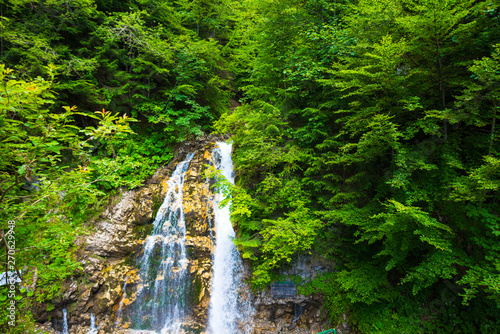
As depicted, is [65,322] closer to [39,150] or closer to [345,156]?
[39,150]

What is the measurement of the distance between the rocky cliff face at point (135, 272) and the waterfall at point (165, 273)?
228 mm

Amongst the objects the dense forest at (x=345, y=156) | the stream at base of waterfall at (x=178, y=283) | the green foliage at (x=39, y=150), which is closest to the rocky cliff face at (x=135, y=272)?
the stream at base of waterfall at (x=178, y=283)

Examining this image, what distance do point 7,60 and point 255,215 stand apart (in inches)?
361

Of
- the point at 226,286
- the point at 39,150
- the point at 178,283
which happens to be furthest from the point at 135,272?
the point at 39,150

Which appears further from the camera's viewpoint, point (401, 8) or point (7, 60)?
point (7, 60)

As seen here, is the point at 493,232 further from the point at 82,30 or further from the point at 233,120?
the point at 82,30

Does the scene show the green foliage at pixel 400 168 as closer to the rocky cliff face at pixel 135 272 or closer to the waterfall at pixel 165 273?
the rocky cliff face at pixel 135 272

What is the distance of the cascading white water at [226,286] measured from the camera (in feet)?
20.2

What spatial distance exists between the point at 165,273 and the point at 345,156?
6485 mm

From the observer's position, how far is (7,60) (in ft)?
22.0

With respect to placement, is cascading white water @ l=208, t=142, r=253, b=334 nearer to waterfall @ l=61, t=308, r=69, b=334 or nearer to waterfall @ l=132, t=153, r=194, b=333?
waterfall @ l=132, t=153, r=194, b=333

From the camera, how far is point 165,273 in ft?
22.7

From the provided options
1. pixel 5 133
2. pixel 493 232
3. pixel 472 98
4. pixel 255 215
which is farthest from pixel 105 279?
pixel 472 98

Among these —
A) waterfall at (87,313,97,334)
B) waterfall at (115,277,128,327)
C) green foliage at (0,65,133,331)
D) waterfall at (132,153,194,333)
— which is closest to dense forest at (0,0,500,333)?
green foliage at (0,65,133,331)
